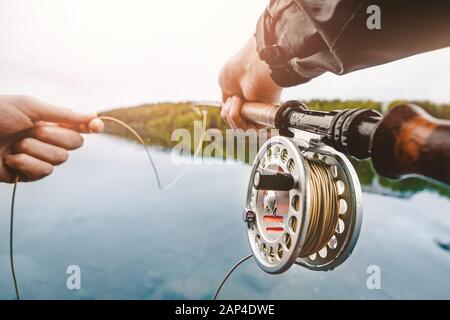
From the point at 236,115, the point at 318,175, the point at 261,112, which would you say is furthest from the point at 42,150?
the point at 318,175

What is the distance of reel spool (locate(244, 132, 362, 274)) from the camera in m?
0.88

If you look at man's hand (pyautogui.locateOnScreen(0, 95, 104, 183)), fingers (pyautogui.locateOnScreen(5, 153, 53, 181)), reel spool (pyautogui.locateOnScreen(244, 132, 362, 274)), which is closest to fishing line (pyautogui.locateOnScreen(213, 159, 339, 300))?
reel spool (pyautogui.locateOnScreen(244, 132, 362, 274))

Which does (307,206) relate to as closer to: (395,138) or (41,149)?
(395,138)

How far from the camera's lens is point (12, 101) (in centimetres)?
156

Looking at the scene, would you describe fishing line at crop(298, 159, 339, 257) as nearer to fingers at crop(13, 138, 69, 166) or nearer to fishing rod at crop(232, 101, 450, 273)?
fishing rod at crop(232, 101, 450, 273)

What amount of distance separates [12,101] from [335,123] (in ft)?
4.46

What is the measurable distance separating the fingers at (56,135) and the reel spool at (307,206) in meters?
0.88

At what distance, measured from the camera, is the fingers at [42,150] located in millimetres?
1541

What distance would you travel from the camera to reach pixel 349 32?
79 cm

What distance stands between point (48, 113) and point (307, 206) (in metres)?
1.17

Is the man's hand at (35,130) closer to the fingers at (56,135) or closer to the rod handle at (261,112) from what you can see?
the fingers at (56,135)

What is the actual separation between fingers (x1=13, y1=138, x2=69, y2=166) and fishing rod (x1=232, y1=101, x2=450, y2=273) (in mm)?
899
